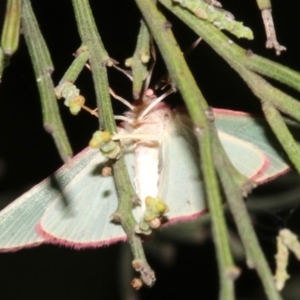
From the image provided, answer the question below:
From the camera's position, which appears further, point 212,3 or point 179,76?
point 212,3

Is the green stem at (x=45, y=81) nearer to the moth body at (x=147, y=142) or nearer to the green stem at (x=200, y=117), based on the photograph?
the green stem at (x=200, y=117)

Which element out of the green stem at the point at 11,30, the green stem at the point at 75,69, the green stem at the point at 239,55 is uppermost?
the green stem at the point at 11,30

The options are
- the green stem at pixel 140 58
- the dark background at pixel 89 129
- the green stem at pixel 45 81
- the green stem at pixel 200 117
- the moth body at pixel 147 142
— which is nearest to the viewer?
the green stem at pixel 200 117

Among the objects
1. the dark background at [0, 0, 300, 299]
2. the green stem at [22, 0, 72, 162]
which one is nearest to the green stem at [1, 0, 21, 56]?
the green stem at [22, 0, 72, 162]

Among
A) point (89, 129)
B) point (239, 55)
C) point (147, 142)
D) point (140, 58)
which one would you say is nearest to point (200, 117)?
point (239, 55)

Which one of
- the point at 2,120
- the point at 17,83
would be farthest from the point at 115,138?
the point at 2,120

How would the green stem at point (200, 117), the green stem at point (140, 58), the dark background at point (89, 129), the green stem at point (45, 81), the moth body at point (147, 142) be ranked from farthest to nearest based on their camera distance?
the dark background at point (89, 129) < the moth body at point (147, 142) < the green stem at point (140, 58) < the green stem at point (45, 81) < the green stem at point (200, 117)

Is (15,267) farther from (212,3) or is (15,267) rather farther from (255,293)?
(212,3)

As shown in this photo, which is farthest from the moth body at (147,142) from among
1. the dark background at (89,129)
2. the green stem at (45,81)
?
the dark background at (89,129)

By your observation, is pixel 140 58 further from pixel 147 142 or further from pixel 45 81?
pixel 147 142
